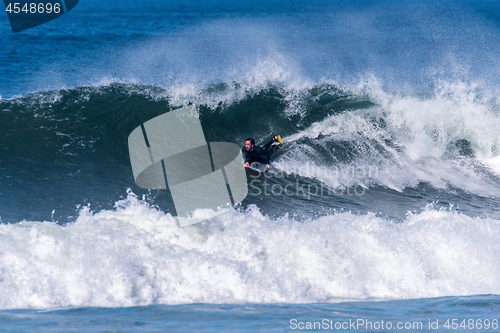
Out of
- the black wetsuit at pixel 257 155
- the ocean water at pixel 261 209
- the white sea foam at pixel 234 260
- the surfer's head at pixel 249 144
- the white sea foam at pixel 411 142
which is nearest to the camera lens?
the ocean water at pixel 261 209

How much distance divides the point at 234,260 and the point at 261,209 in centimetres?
221

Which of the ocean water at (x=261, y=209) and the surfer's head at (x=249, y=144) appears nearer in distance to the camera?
the ocean water at (x=261, y=209)

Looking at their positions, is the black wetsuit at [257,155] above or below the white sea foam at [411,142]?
above

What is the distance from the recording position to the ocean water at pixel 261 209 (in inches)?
190

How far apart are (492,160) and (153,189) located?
9.07m

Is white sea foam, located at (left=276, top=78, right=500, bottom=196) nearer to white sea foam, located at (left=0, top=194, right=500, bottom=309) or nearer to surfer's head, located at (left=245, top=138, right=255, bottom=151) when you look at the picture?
surfer's head, located at (left=245, top=138, right=255, bottom=151)

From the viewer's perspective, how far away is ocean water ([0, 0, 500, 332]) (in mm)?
4828

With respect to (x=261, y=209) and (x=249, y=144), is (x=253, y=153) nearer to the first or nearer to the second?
(x=249, y=144)

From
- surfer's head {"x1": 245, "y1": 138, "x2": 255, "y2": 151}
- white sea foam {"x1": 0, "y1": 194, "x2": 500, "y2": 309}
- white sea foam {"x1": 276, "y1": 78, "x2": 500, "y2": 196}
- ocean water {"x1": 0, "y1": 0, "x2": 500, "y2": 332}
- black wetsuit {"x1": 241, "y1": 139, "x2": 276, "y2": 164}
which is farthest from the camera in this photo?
white sea foam {"x1": 276, "y1": 78, "x2": 500, "y2": 196}

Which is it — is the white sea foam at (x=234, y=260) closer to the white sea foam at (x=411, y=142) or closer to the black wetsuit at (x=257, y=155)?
the black wetsuit at (x=257, y=155)

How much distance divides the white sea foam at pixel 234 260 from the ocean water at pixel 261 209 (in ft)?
0.07

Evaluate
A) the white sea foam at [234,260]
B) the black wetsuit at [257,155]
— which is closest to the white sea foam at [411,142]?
the black wetsuit at [257,155]

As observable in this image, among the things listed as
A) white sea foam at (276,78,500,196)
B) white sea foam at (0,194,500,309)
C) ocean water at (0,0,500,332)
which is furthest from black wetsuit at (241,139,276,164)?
white sea foam at (0,194,500,309)

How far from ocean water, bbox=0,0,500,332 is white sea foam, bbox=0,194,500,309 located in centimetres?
2
